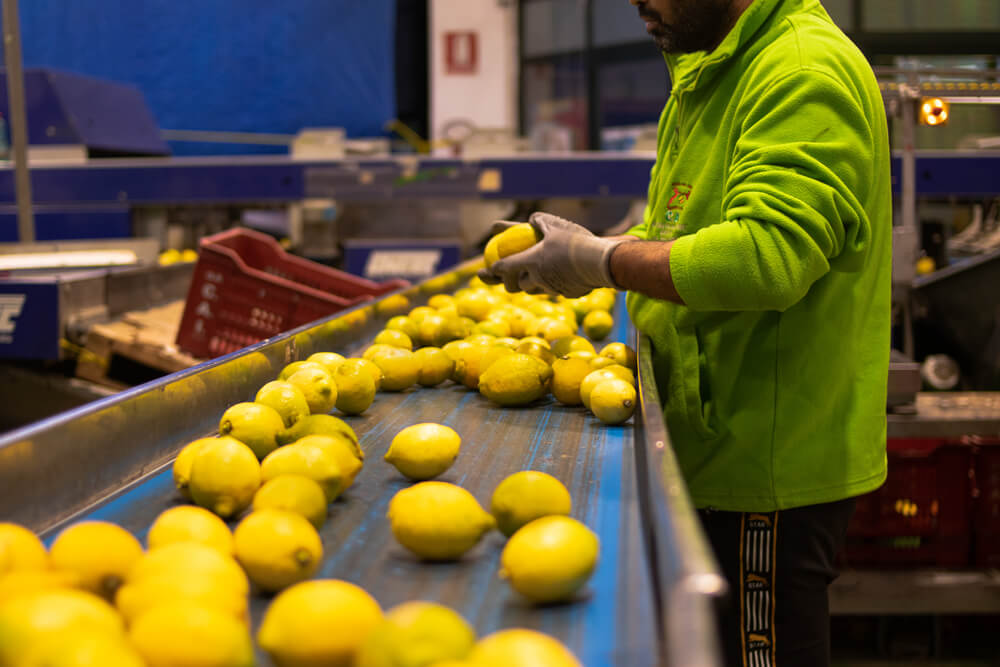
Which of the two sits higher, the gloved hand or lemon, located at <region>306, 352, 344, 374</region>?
the gloved hand

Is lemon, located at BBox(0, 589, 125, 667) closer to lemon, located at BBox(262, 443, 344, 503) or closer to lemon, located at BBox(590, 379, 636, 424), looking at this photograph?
lemon, located at BBox(262, 443, 344, 503)

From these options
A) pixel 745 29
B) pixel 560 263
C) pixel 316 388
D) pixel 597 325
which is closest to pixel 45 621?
pixel 316 388

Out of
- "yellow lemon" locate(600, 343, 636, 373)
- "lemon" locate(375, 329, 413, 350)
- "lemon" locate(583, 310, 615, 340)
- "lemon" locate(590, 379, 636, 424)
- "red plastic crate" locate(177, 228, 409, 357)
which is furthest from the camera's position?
"red plastic crate" locate(177, 228, 409, 357)

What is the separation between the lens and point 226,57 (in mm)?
9617

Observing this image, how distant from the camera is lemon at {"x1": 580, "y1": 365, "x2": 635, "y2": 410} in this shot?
5.59 feet

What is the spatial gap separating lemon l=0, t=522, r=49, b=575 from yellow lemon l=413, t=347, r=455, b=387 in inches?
44.5

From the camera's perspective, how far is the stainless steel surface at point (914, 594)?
3164mm

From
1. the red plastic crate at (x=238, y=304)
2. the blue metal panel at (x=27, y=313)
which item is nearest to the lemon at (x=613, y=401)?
the red plastic crate at (x=238, y=304)

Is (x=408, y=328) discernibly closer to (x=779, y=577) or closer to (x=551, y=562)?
(x=779, y=577)

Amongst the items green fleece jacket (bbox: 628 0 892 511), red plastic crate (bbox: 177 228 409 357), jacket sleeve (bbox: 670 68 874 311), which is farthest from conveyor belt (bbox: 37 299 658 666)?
red plastic crate (bbox: 177 228 409 357)

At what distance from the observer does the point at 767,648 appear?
5.81 ft

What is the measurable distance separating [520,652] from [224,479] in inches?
24.0

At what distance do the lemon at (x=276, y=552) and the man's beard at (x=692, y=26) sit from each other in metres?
1.25

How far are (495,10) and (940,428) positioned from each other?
10.3m
